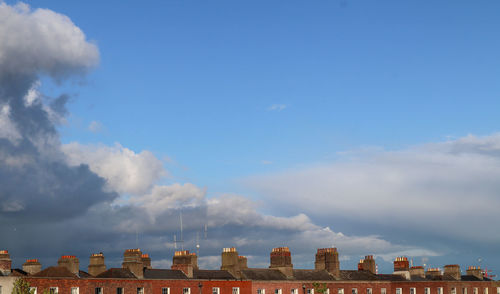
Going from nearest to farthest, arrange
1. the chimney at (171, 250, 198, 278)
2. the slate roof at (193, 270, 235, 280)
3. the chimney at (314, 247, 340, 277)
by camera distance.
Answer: the chimney at (171, 250, 198, 278)
the slate roof at (193, 270, 235, 280)
the chimney at (314, 247, 340, 277)

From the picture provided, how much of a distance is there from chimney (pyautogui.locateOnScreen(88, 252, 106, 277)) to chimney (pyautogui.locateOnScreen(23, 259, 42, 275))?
24.4 feet

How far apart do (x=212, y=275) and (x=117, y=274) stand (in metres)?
16.5

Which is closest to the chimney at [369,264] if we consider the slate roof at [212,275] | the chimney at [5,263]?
the slate roof at [212,275]

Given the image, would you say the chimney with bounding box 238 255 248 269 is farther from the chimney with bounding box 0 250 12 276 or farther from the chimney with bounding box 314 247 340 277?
the chimney with bounding box 0 250 12 276

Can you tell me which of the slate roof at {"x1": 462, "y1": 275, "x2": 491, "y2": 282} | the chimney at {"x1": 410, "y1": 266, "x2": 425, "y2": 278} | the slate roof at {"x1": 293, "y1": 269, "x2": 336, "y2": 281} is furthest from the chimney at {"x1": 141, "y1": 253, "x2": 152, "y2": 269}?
the slate roof at {"x1": 462, "y1": 275, "x2": 491, "y2": 282}

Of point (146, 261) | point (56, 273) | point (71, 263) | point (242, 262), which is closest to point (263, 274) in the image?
point (242, 262)

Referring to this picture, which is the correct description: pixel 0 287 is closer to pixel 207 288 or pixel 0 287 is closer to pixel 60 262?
pixel 60 262

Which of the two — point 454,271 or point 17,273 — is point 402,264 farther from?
point 17,273

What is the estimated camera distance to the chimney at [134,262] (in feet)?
316

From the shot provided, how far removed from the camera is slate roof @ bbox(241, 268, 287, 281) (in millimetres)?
107706

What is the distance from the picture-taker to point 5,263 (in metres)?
87.8

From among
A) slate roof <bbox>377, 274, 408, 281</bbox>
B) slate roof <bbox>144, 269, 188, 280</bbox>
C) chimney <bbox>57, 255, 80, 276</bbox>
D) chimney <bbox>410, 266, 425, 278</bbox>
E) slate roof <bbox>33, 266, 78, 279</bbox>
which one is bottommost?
slate roof <bbox>377, 274, 408, 281</bbox>

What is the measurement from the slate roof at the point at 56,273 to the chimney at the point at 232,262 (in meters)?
26.8

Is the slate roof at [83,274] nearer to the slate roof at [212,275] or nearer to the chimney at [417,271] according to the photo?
the slate roof at [212,275]
